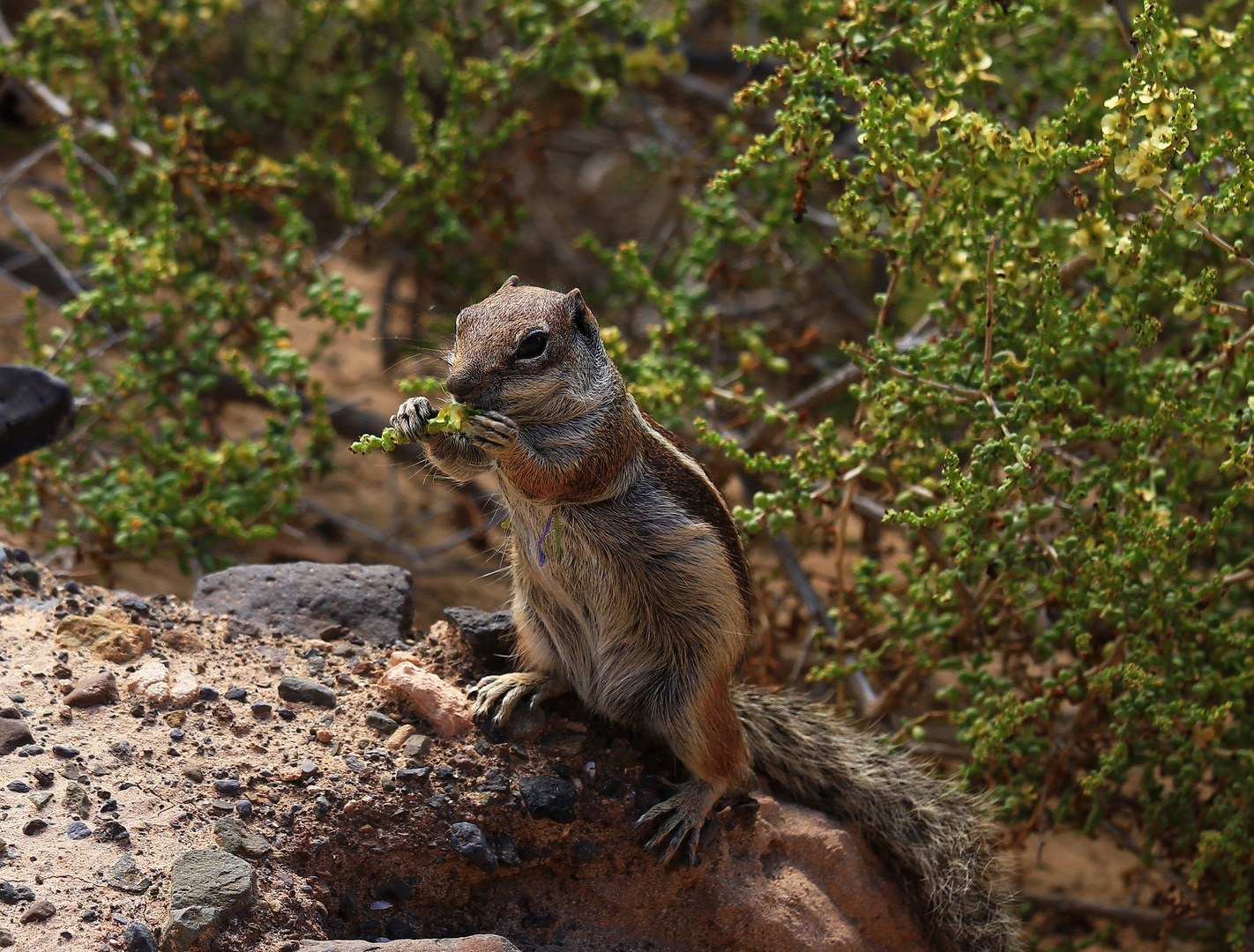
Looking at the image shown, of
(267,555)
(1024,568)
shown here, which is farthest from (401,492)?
(1024,568)

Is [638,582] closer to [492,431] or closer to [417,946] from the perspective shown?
[492,431]

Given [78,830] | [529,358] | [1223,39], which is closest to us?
[78,830]

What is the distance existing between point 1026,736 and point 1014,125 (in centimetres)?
284

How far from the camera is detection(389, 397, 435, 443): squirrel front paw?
2961 millimetres

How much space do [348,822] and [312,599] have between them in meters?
0.99

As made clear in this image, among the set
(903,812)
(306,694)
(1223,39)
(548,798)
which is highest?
(1223,39)

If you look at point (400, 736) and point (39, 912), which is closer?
point (39, 912)

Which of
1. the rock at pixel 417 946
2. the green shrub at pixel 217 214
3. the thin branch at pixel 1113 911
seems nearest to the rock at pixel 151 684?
the rock at pixel 417 946

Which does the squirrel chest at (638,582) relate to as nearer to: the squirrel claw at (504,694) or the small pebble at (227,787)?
the squirrel claw at (504,694)

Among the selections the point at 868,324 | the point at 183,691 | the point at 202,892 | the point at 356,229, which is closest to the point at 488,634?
the point at 183,691

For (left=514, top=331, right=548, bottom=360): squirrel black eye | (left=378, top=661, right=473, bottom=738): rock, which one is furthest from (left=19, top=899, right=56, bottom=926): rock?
(left=514, top=331, right=548, bottom=360): squirrel black eye

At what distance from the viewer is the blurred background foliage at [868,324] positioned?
353 centimetres

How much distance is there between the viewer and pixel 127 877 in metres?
2.54

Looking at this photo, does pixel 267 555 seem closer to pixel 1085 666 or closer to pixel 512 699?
pixel 512 699
